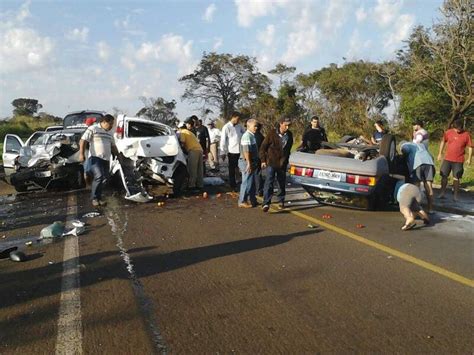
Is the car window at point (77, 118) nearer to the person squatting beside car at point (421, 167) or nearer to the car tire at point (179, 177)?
the car tire at point (179, 177)

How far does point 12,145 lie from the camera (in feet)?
50.3

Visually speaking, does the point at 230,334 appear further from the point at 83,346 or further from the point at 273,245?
the point at 273,245

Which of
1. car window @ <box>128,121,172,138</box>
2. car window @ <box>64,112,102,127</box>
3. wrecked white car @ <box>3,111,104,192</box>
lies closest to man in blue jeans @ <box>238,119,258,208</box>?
car window @ <box>128,121,172,138</box>

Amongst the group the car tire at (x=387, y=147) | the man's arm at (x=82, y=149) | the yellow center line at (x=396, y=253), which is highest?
the car tire at (x=387, y=147)

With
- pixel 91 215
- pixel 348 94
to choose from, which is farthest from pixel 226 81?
pixel 91 215

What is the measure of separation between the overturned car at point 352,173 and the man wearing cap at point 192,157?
313cm

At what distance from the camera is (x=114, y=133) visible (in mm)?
10227

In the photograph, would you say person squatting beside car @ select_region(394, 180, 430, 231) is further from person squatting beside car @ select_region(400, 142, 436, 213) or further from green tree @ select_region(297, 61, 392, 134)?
green tree @ select_region(297, 61, 392, 134)

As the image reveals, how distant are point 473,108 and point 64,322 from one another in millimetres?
29604

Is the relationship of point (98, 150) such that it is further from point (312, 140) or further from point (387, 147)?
point (387, 147)

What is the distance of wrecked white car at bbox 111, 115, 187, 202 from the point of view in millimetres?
9773


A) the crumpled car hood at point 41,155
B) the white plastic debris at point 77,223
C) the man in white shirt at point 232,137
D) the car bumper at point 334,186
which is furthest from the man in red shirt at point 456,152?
the crumpled car hood at point 41,155

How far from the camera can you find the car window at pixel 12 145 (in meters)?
14.9

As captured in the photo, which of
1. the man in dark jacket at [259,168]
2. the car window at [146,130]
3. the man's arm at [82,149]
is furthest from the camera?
the car window at [146,130]
